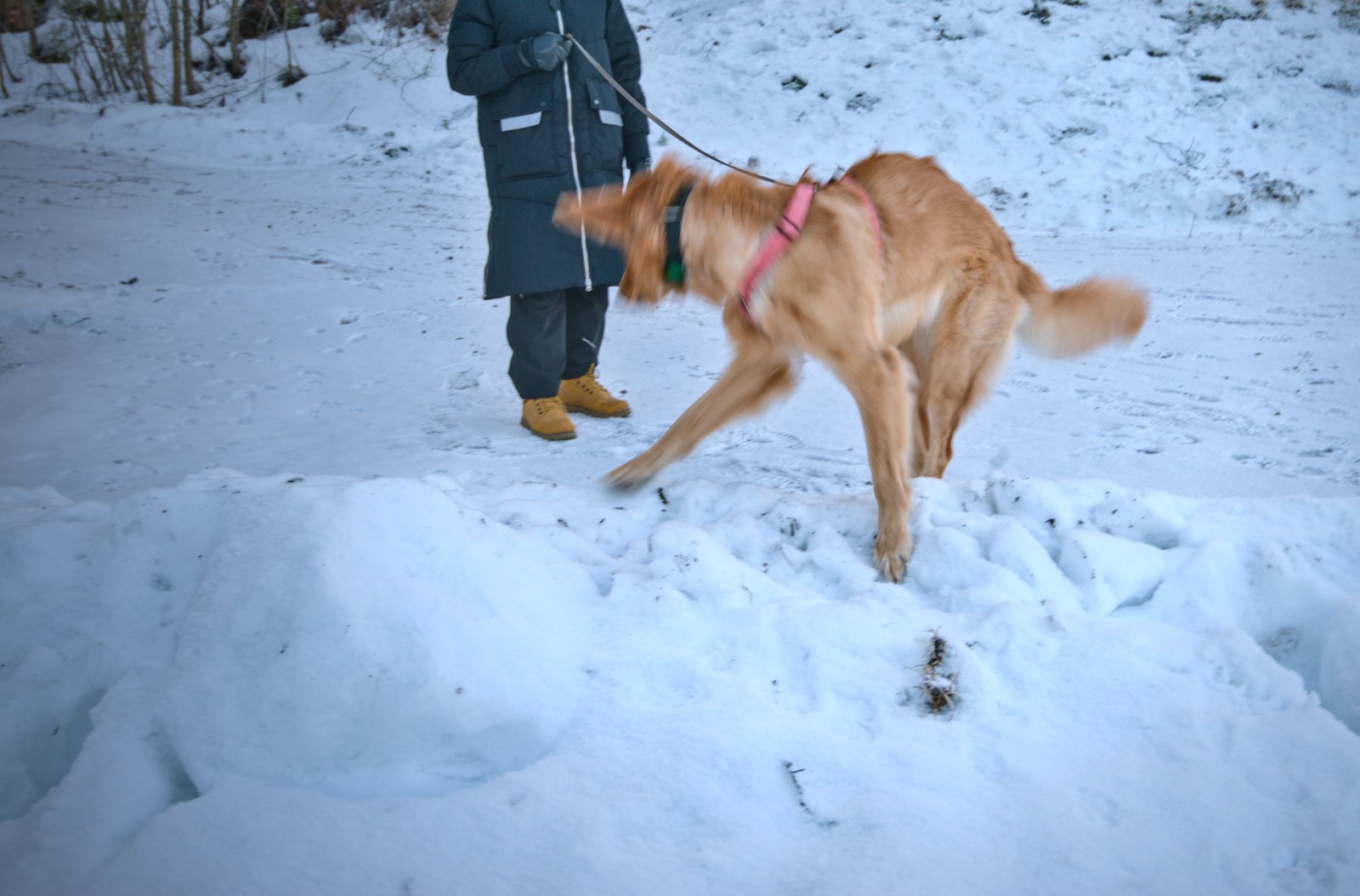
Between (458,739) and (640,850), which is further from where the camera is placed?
(458,739)

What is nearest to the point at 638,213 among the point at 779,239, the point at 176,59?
the point at 779,239

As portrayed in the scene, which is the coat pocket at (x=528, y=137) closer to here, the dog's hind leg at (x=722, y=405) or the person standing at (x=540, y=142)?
the person standing at (x=540, y=142)

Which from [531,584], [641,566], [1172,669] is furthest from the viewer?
[641,566]

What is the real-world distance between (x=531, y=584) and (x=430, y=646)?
320 millimetres

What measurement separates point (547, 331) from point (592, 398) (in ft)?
1.48

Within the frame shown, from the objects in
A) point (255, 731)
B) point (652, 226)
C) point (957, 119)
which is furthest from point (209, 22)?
point (255, 731)

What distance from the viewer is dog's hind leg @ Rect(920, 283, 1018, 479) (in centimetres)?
273

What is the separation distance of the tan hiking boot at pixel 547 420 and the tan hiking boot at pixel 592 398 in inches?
9.7

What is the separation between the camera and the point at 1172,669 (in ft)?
5.55

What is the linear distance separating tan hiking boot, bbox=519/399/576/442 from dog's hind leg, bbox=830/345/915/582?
54.8 inches

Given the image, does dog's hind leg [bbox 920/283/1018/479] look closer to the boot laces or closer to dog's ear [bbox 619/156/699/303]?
dog's ear [bbox 619/156/699/303]

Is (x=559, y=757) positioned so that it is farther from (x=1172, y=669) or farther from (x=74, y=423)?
(x=74, y=423)

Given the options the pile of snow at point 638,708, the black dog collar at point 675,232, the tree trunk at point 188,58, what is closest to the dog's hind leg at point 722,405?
the black dog collar at point 675,232

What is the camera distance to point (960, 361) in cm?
276
